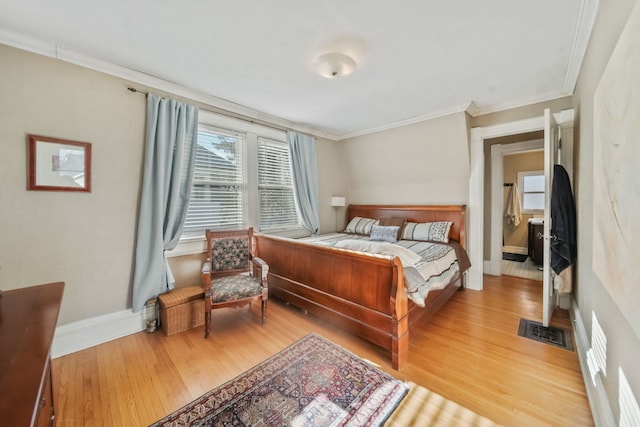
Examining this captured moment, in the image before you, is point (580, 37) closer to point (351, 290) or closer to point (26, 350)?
point (351, 290)

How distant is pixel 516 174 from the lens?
565 centimetres

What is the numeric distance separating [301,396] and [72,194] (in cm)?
250

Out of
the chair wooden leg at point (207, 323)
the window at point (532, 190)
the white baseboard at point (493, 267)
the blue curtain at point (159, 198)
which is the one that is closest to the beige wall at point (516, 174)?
the window at point (532, 190)

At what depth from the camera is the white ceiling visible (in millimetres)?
1607

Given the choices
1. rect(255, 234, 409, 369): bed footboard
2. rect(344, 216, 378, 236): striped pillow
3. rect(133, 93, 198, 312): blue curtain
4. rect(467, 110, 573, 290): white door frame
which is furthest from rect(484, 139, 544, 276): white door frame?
rect(133, 93, 198, 312): blue curtain

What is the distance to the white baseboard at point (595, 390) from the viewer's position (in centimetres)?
121

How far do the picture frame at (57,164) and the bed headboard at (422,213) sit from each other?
3.80 m

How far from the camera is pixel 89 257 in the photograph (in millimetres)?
2205

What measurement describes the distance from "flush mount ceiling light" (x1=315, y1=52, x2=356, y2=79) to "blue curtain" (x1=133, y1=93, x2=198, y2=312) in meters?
1.58

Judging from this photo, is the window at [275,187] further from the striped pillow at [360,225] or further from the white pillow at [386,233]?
the white pillow at [386,233]

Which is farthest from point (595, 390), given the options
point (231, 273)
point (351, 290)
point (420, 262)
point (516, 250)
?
point (516, 250)

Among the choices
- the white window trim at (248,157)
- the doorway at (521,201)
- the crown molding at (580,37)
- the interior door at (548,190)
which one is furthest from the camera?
the doorway at (521,201)

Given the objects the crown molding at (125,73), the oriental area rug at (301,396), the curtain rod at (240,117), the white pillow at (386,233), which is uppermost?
the crown molding at (125,73)

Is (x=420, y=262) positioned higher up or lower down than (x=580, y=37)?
lower down
